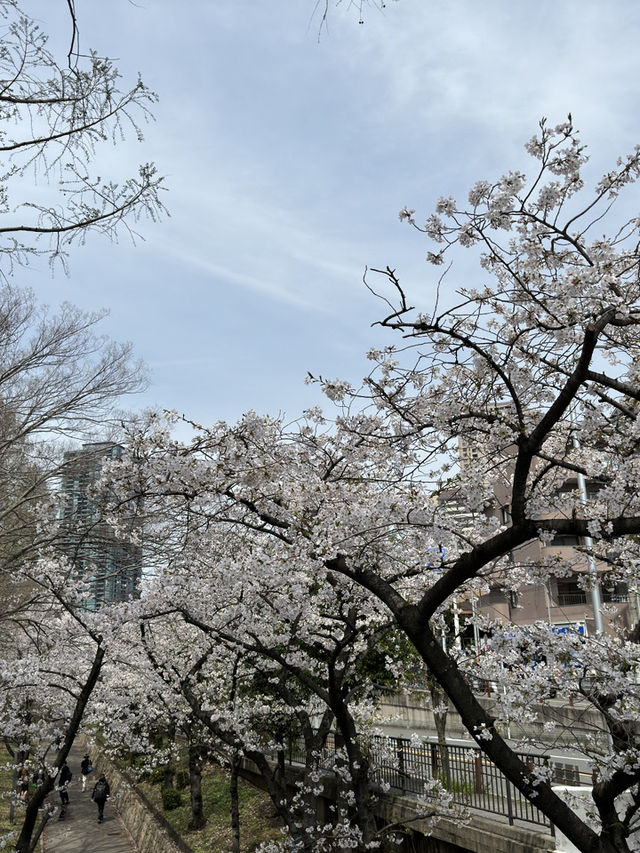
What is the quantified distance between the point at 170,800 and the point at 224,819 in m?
2.86

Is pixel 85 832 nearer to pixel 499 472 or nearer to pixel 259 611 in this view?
pixel 259 611

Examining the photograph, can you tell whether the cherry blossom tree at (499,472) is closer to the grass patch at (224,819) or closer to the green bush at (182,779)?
the grass patch at (224,819)

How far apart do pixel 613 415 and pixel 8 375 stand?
10.7 metres

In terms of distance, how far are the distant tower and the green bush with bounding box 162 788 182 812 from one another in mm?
10224

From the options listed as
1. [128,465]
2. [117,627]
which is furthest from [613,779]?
[117,627]

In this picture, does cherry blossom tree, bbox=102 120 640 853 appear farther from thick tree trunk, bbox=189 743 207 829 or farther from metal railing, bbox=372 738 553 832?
thick tree trunk, bbox=189 743 207 829

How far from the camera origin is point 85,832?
2050cm

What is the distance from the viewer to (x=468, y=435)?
6.23 meters

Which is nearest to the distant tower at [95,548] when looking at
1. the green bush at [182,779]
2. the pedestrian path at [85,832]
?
the pedestrian path at [85,832]

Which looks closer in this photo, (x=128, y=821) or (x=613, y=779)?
(x=613, y=779)

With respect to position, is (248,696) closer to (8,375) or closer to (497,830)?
(497,830)

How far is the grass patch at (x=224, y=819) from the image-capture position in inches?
618

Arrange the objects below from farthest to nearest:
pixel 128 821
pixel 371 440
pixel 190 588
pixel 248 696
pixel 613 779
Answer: pixel 128 821 < pixel 248 696 < pixel 190 588 < pixel 371 440 < pixel 613 779

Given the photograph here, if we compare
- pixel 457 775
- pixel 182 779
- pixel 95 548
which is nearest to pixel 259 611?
pixel 95 548
